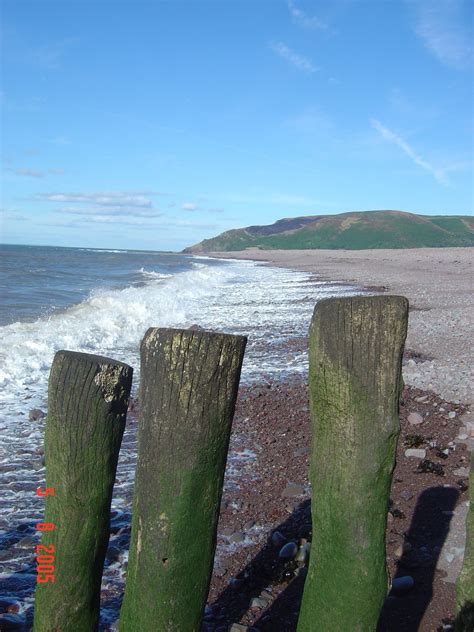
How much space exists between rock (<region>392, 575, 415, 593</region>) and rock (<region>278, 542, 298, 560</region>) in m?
0.69

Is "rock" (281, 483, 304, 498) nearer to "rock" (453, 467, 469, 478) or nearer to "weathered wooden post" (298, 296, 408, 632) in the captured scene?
"rock" (453, 467, 469, 478)

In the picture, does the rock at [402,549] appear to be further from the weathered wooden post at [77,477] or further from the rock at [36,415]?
the rock at [36,415]

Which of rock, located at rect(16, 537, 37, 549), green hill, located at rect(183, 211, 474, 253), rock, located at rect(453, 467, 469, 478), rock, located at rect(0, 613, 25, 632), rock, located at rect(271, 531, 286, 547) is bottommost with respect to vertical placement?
rock, located at rect(0, 613, 25, 632)

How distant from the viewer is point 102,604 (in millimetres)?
3738

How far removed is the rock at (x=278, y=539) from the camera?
14.5 ft

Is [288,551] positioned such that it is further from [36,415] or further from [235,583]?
[36,415]

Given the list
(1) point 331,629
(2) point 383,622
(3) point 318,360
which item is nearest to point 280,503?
(2) point 383,622

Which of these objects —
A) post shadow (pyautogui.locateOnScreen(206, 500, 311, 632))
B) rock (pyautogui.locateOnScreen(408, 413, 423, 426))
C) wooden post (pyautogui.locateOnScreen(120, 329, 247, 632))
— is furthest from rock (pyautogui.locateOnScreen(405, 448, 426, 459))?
wooden post (pyautogui.locateOnScreen(120, 329, 247, 632))

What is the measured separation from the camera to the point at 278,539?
14.7ft

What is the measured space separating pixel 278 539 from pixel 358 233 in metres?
163

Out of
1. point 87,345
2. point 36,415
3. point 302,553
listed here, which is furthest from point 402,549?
point 87,345

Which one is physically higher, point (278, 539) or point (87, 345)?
point (87, 345)

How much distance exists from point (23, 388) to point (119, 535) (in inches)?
199

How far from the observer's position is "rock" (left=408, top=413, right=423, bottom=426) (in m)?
7.03
